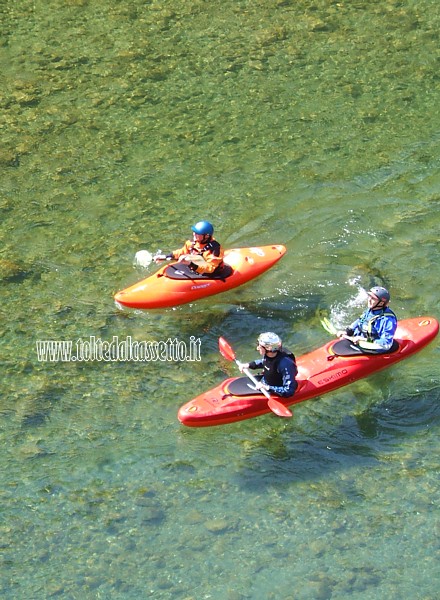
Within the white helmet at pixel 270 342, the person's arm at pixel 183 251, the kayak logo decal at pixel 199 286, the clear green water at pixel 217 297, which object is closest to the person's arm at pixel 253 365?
the white helmet at pixel 270 342

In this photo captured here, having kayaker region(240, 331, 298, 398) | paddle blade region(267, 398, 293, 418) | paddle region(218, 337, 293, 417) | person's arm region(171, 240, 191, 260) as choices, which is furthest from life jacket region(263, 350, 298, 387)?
person's arm region(171, 240, 191, 260)

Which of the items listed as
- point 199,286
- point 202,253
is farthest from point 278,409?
point 202,253

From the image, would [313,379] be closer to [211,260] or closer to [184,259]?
[211,260]

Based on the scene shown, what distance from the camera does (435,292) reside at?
470 inches

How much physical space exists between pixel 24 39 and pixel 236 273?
7595 millimetres

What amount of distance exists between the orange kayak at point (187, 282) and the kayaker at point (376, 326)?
1.74 metres

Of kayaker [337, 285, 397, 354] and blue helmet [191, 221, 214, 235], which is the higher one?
blue helmet [191, 221, 214, 235]

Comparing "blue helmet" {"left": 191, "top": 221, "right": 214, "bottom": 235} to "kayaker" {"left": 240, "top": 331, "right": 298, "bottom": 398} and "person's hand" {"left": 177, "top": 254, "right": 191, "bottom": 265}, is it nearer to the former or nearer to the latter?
"person's hand" {"left": 177, "top": 254, "right": 191, "bottom": 265}

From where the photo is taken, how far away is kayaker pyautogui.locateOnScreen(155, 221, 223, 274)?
37.6 feet

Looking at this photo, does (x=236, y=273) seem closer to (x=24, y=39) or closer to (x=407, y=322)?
(x=407, y=322)

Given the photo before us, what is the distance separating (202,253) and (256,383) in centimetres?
229

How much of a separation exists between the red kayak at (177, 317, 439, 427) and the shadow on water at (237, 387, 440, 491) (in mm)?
397

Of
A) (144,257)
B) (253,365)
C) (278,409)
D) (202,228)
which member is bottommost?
(278,409)

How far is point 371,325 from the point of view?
1057cm
